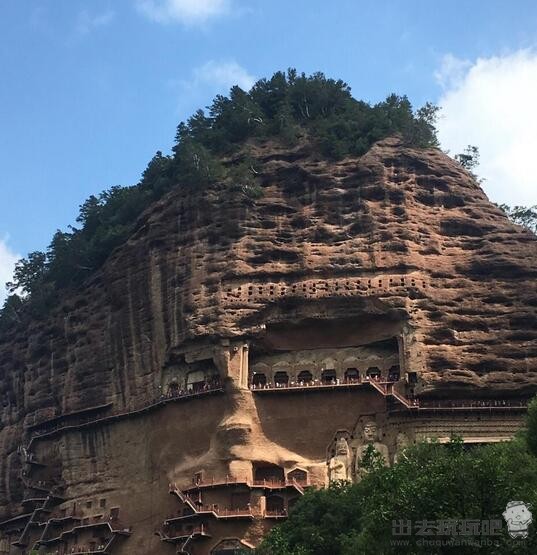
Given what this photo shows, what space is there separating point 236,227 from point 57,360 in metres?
9.41

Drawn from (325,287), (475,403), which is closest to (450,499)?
(475,403)

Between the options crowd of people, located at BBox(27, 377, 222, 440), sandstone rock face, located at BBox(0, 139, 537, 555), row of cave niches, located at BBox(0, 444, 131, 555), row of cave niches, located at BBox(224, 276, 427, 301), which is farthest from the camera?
row of cave niches, located at BBox(0, 444, 131, 555)

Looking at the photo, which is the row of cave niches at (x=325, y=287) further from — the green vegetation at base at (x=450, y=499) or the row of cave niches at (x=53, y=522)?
the green vegetation at base at (x=450, y=499)

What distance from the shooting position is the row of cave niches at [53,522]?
130 ft

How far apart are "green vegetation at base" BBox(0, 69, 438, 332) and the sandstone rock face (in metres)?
1.00

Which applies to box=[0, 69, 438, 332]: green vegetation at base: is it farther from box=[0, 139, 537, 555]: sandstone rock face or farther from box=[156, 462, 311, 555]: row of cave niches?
box=[156, 462, 311, 555]: row of cave niches

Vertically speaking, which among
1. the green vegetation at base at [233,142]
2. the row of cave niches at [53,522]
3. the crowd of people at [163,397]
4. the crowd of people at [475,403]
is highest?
the green vegetation at base at [233,142]

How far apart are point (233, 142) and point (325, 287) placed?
940 centimetres

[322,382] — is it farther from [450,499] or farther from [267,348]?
[450,499]

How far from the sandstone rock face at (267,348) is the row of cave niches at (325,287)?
6cm

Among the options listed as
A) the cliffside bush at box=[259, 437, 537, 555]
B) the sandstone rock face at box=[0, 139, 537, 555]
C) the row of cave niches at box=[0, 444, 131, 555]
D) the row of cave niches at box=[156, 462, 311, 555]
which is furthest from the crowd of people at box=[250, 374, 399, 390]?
the cliffside bush at box=[259, 437, 537, 555]

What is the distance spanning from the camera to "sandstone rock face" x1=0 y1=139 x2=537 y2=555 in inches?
1464

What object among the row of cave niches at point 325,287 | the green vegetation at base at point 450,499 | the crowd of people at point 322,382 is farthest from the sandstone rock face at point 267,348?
the green vegetation at base at point 450,499

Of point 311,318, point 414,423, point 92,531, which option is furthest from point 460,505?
point 92,531
